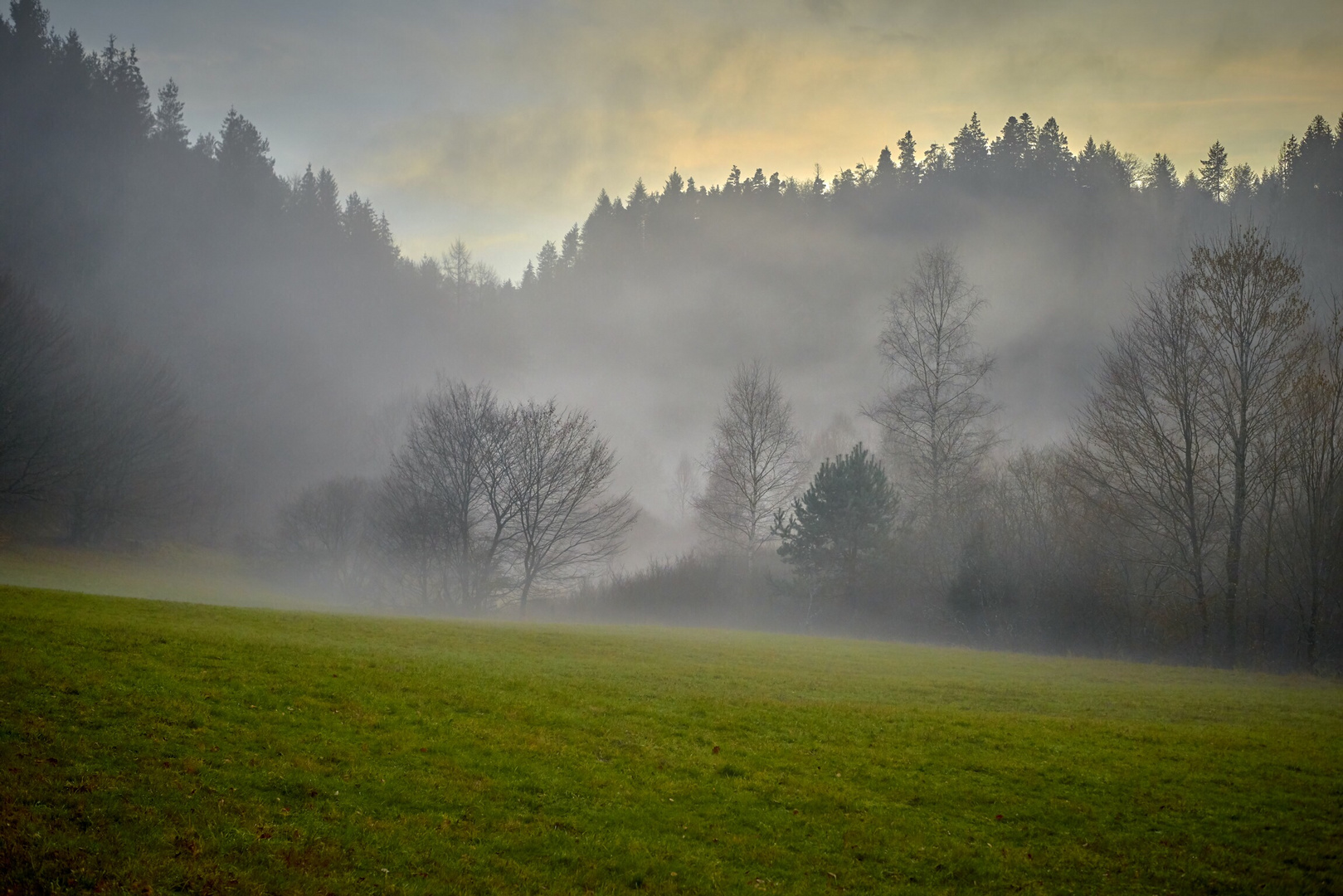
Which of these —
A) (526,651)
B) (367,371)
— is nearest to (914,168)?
(367,371)

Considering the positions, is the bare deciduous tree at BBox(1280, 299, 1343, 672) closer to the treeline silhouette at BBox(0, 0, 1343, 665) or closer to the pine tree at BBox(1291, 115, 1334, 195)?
the treeline silhouette at BBox(0, 0, 1343, 665)

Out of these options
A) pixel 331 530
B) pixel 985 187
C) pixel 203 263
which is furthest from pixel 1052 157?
pixel 203 263

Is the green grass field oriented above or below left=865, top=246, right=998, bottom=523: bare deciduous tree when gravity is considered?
below

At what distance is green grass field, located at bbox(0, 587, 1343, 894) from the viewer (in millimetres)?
8375

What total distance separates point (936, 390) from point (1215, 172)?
103338mm

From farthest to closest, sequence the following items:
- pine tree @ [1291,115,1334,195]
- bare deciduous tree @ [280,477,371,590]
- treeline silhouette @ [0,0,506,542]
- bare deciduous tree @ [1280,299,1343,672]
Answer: pine tree @ [1291,115,1334,195] < treeline silhouette @ [0,0,506,542] < bare deciduous tree @ [280,477,371,590] < bare deciduous tree @ [1280,299,1343,672]

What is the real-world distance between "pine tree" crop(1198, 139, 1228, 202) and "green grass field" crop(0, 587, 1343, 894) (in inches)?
4994

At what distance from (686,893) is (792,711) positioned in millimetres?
7803

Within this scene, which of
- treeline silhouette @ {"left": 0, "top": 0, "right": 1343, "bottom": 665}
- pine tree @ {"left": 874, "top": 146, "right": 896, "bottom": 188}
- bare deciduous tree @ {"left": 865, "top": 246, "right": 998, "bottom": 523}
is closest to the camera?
bare deciduous tree @ {"left": 865, "top": 246, "right": 998, "bottom": 523}

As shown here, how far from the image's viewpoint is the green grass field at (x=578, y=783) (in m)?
8.38

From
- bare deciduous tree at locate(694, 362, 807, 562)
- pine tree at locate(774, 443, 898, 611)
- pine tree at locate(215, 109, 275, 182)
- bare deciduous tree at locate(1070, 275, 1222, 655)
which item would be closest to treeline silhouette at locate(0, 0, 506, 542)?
pine tree at locate(215, 109, 275, 182)

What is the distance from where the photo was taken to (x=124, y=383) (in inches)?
2527

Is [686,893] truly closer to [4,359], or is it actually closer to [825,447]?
[4,359]

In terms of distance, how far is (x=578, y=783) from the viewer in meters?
11.1
